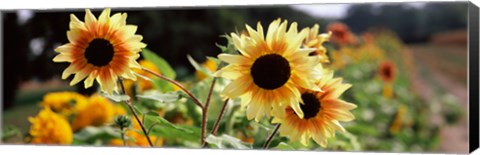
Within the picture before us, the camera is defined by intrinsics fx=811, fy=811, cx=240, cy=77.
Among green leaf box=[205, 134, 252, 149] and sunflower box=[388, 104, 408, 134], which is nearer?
green leaf box=[205, 134, 252, 149]

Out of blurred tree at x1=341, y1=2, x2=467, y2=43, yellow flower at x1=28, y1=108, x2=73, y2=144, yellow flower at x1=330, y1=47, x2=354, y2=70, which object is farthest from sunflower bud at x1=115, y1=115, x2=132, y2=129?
blurred tree at x1=341, y1=2, x2=467, y2=43

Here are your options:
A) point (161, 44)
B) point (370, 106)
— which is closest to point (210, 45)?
point (161, 44)

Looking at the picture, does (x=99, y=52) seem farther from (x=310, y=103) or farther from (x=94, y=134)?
(x=94, y=134)

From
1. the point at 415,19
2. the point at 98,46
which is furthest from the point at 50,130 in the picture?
the point at 415,19

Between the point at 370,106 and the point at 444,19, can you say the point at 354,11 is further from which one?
the point at 370,106

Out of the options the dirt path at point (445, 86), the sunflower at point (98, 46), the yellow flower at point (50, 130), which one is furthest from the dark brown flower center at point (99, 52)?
the dirt path at point (445, 86)

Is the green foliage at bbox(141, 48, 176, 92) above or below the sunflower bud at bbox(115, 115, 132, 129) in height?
above

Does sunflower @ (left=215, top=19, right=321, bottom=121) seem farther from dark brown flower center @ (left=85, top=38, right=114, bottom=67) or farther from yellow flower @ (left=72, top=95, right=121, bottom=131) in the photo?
yellow flower @ (left=72, top=95, right=121, bottom=131)

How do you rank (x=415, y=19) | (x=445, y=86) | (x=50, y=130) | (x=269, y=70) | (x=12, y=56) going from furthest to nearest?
(x=415, y=19), (x=445, y=86), (x=12, y=56), (x=50, y=130), (x=269, y=70)
